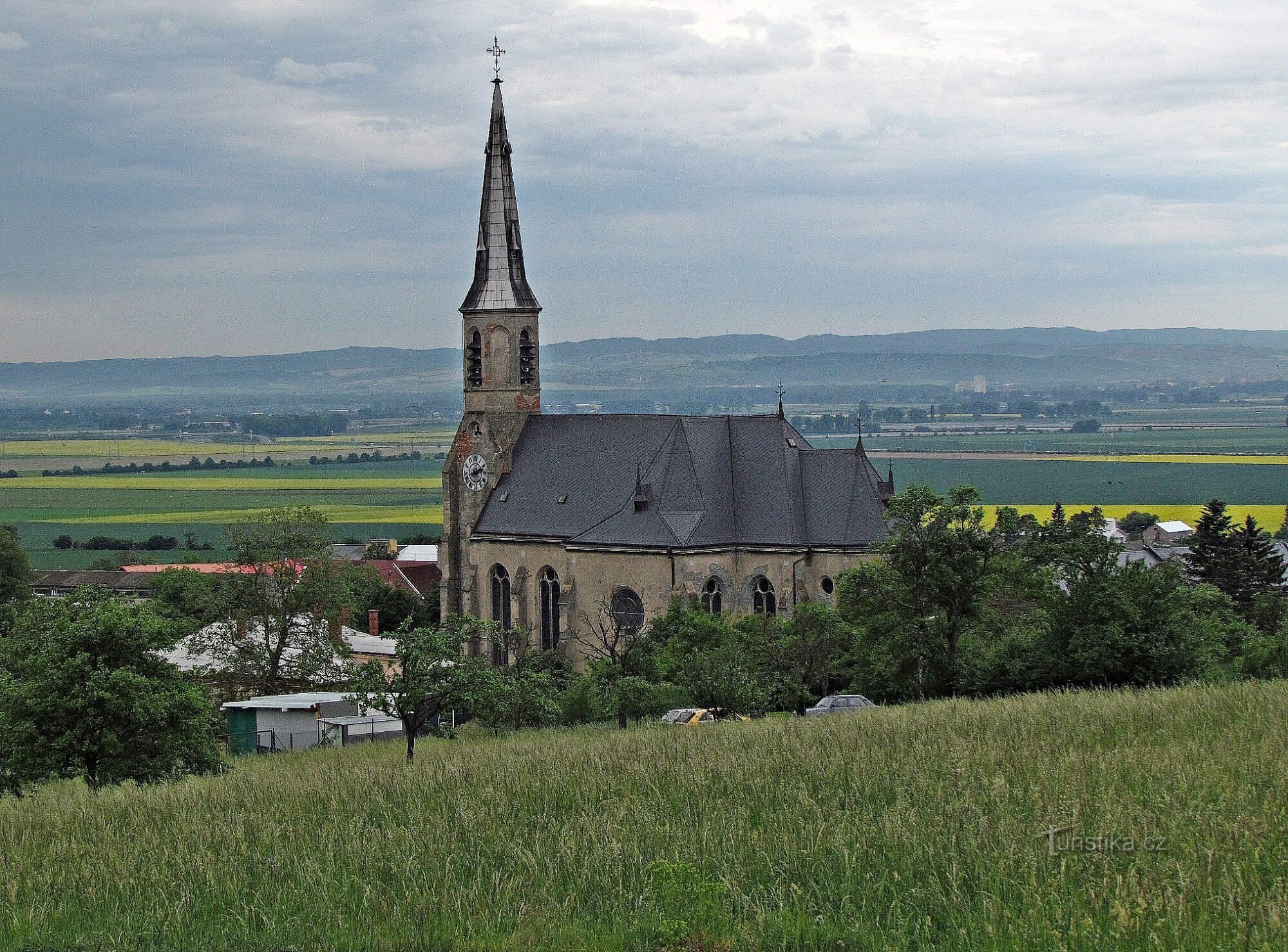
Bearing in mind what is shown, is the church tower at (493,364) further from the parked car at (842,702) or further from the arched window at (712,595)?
the parked car at (842,702)

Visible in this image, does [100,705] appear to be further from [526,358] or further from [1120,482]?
[1120,482]

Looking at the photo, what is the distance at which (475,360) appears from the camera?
6525 centimetres

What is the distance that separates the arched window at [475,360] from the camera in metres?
65.0

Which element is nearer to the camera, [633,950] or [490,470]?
[633,950]

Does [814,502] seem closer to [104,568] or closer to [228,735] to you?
[228,735]

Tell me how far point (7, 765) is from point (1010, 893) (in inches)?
665

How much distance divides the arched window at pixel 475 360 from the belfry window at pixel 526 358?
5.16 ft

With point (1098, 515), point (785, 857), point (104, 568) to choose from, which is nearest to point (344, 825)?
point (785, 857)

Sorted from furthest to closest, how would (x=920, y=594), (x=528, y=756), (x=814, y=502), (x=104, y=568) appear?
(x=104, y=568) → (x=814, y=502) → (x=920, y=594) → (x=528, y=756)

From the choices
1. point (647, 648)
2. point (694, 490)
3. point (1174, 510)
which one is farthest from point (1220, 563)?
point (1174, 510)

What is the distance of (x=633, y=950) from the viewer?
32.4 feet

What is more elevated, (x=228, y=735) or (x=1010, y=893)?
(x=1010, y=893)

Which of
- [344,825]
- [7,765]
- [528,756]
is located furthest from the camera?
[7,765]

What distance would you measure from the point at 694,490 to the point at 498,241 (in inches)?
566
